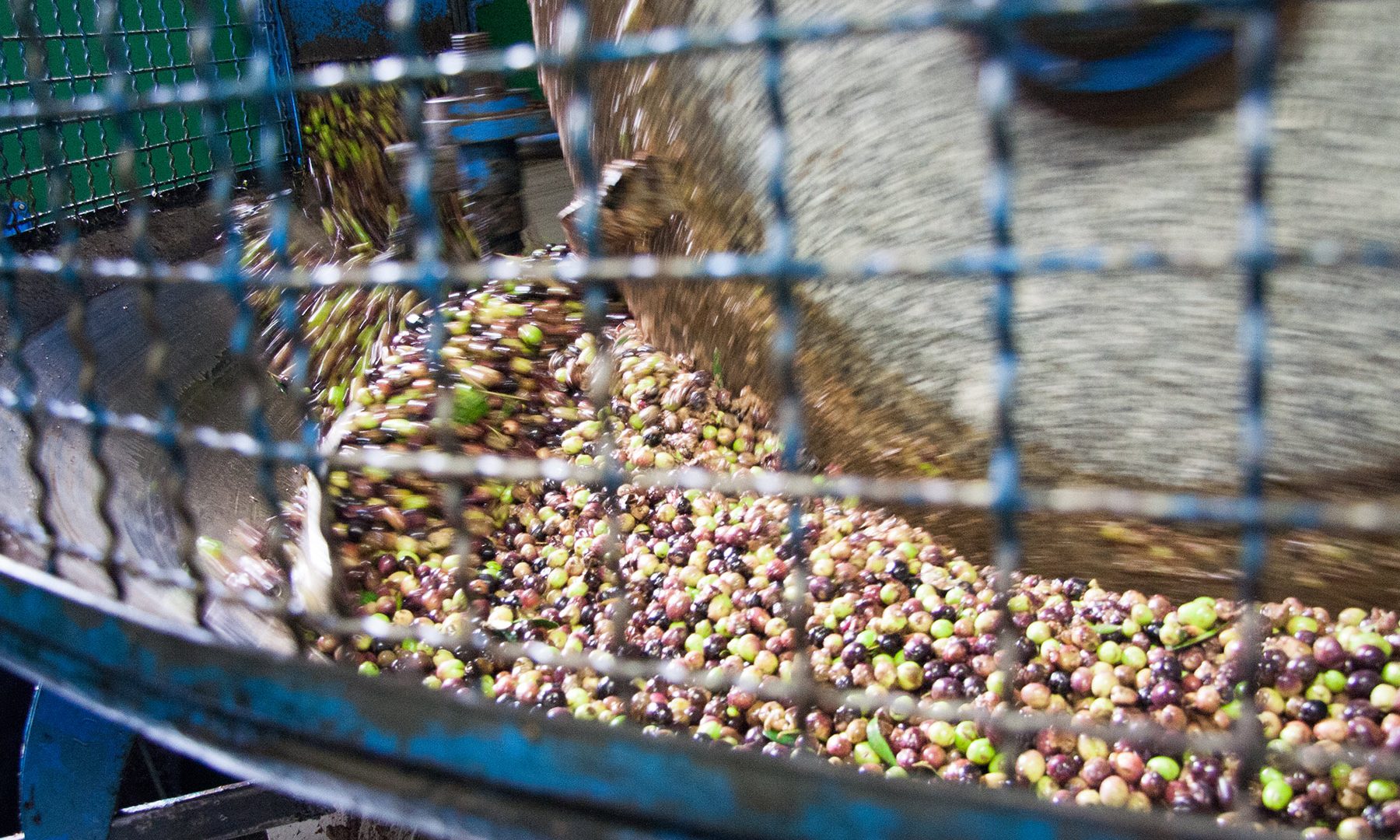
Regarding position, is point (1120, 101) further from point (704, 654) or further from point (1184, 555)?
point (704, 654)

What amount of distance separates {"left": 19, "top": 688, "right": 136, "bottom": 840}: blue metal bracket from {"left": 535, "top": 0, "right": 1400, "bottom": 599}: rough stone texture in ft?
5.98

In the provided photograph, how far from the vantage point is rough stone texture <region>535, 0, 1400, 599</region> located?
147 cm

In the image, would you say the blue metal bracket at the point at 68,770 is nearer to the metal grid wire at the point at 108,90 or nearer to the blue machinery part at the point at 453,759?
the blue machinery part at the point at 453,759

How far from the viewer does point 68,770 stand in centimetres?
212

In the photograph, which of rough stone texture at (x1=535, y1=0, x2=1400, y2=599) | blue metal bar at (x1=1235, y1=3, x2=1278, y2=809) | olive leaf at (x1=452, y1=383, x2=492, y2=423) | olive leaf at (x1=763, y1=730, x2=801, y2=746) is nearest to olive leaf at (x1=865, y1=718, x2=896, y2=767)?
olive leaf at (x1=763, y1=730, x2=801, y2=746)

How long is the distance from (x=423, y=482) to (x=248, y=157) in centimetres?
323

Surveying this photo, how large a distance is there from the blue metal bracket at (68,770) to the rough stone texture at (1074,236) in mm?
1824

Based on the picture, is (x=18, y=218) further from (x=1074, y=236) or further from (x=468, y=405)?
(x=1074, y=236)

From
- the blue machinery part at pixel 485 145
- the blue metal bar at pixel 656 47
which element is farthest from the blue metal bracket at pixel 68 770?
the blue metal bar at pixel 656 47

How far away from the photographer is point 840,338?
2.16m

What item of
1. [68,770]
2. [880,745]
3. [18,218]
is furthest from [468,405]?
[18,218]

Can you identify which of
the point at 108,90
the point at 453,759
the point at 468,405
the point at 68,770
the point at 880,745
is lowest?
the point at 68,770

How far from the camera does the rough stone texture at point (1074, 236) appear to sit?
58.1 inches

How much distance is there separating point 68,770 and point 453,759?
1.80 meters
